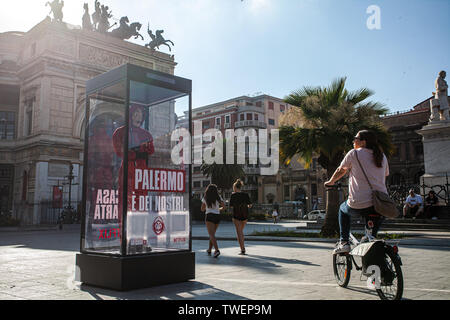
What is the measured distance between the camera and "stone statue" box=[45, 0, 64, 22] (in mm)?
31828

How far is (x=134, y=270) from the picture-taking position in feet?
16.9

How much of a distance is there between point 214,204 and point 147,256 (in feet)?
13.7

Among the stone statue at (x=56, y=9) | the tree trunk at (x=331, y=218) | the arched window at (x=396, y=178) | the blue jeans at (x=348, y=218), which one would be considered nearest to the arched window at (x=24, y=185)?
the stone statue at (x=56, y=9)

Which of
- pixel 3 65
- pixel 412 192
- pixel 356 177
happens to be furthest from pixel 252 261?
pixel 3 65

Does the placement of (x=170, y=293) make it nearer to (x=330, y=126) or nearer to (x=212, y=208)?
(x=212, y=208)

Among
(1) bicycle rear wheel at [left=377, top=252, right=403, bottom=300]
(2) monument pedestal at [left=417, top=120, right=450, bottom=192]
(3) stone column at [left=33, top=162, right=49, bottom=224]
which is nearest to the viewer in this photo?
(1) bicycle rear wheel at [left=377, top=252, right=403, bottom=300]

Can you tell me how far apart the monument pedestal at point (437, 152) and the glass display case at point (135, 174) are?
562 inches

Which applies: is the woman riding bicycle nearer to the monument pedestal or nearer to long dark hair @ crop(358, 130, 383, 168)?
long dark hair @ crop(358, 130, 383, 168)

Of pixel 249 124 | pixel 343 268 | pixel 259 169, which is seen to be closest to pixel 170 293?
pixel 343 268

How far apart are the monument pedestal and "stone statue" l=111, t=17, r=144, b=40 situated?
2706 cm

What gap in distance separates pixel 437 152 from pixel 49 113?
27.6 metres

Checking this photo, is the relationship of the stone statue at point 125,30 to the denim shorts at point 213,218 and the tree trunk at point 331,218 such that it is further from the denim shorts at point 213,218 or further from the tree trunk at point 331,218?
the denim shorts at point 213,218

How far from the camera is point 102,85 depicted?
6.09 metres

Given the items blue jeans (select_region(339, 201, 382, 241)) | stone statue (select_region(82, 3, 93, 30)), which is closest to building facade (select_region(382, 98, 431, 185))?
stone statue (select_region(82, 3, 93, 30))
